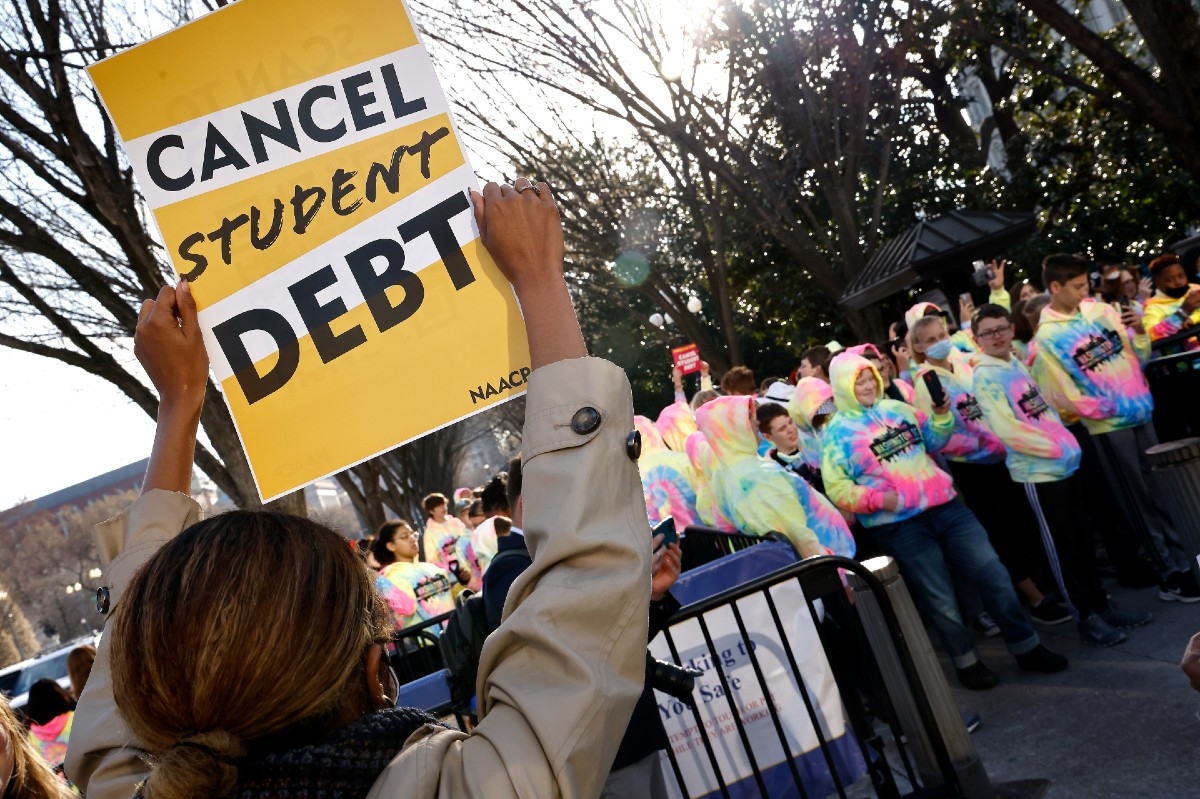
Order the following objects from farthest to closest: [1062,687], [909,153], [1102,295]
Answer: [909,153] → [1102,295] → [1062,687]

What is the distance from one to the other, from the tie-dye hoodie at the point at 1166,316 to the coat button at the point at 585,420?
900cm

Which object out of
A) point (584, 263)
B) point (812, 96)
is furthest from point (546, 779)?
point (584, 263)

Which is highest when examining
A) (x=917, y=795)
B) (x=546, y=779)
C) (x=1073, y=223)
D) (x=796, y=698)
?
(x=1073, y=223)

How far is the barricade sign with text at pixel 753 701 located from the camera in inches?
175

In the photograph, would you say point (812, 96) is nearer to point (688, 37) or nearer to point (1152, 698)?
point (688, 37)

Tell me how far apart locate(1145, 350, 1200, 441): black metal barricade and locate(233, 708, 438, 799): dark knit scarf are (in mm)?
7490

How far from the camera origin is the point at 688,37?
45.2 feet

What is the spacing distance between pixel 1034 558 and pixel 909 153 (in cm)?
1794

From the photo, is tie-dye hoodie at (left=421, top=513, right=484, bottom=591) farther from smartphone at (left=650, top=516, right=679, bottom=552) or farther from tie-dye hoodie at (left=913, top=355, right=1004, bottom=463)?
smartphone at (left=650, top=516, right=679, bottom=552)

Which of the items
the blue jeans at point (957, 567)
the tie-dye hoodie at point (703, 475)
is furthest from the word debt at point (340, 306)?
the tie-dye hoodie at point (703, 475)

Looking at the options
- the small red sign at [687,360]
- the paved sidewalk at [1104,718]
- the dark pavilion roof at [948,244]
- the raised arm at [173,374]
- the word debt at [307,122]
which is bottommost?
the paved sidewalk at [1104,718]

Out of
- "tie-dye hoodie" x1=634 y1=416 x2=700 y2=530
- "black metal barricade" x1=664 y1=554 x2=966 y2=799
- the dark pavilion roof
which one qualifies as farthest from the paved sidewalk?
the dark pavilion roof

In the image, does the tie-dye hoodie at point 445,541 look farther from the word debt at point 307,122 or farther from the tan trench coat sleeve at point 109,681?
the tan trench coat sleeve at point 109,681

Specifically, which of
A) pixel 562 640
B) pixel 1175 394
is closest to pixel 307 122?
pixel 562 640
